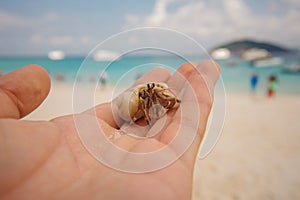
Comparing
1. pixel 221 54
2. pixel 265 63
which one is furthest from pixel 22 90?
pixel 221 54

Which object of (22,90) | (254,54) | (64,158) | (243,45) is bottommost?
(64,158)

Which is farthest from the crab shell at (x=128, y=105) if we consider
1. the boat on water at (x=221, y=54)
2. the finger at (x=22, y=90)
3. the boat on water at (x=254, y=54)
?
the boat on water at (x=254, y=54)

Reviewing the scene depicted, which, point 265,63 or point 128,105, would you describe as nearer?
point 128,105

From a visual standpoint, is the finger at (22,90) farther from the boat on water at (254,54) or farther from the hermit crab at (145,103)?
the boat on water at (254,54)

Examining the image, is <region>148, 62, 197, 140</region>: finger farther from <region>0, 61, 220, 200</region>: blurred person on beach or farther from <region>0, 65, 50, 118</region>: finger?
<region>0, 65, 50, 118</region>: finger

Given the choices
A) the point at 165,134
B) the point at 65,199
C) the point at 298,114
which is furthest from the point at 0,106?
the point at 298,114

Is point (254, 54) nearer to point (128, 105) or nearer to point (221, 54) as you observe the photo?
point (221, 54)
